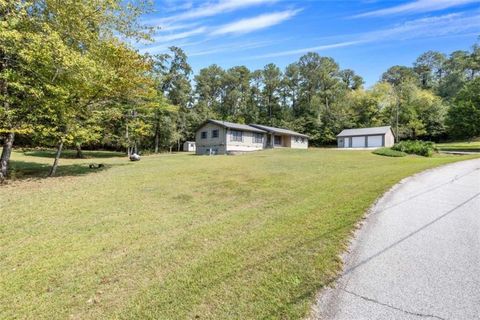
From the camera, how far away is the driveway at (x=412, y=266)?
3.07 meters

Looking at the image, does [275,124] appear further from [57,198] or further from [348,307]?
[348,307]

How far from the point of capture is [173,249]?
481cm

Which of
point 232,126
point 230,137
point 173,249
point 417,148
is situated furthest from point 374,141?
point 173,249

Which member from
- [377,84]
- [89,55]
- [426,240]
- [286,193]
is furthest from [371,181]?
[377,84]

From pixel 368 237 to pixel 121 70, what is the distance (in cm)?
1433

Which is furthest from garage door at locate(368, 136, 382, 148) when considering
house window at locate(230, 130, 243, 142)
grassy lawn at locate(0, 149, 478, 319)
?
grassy lawn at locate(0, 149, 478, 319)

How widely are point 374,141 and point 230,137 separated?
71.5ft

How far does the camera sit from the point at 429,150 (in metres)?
21.5

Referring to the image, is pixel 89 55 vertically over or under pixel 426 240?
over

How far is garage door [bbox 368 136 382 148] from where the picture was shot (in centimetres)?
3719

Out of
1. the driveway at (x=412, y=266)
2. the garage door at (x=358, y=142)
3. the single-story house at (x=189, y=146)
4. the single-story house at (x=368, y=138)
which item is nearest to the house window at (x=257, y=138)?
the single-story house at (x=189, y=146)

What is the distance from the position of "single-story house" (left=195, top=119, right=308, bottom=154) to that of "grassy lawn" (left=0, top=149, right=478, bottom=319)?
22376mm

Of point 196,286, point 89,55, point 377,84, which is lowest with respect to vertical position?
point 196,286

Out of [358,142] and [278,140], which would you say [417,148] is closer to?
[358,142]
